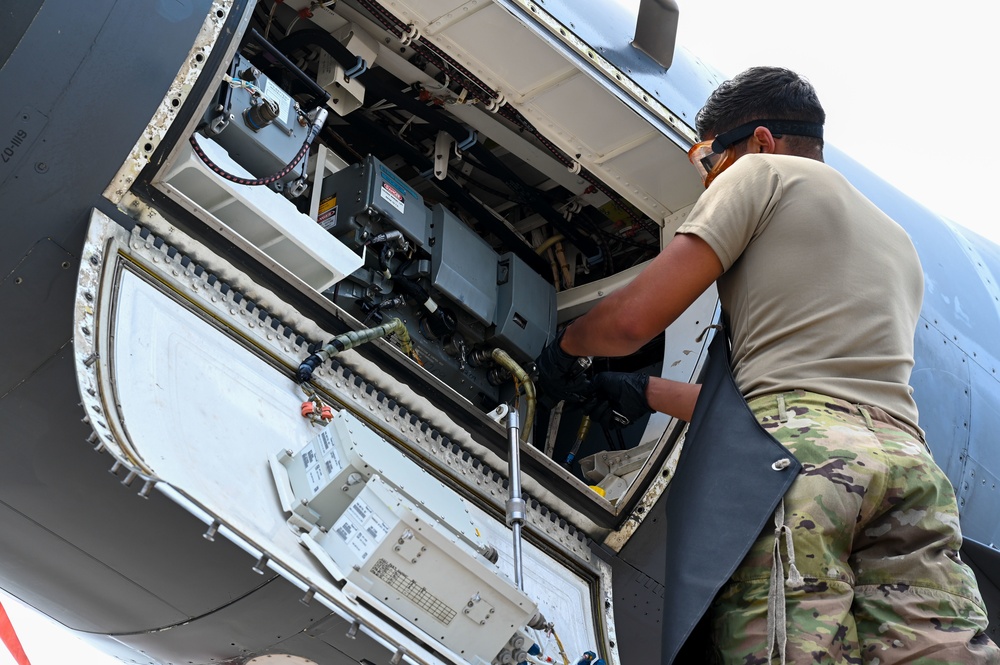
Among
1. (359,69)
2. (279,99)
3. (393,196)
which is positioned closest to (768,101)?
(279,99)

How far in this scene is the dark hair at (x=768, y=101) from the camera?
263 centimetres

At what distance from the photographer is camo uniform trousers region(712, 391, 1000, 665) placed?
6.49 ft

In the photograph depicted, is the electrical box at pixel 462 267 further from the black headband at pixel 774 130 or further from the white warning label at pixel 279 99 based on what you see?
the black headband at pixel 774 130

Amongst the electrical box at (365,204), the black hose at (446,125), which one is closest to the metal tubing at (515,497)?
the electrical box at (365,204)

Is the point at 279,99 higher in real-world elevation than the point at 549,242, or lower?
lower

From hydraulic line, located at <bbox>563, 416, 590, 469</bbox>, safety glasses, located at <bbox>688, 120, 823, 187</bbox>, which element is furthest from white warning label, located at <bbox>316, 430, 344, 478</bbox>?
hydraulic line, located at <bbox>563, 416, 590, 469</bbox>

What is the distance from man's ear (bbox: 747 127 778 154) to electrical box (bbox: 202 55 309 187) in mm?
1418

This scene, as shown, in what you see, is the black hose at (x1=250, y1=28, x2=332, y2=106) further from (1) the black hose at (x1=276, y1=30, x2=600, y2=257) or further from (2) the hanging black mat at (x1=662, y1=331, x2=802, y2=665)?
(2) the hanging black mat at (x1=662, y1=331, x2=802, y2=665)

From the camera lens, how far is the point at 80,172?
2.71 meters

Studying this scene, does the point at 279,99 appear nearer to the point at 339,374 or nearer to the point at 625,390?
the point at 339,374

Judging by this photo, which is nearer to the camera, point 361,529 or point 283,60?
point 361,529

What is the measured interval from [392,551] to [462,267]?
1.80 meters

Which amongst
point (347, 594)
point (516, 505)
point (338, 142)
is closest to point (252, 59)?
point (338, 142)

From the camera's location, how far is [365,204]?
12.8ft
